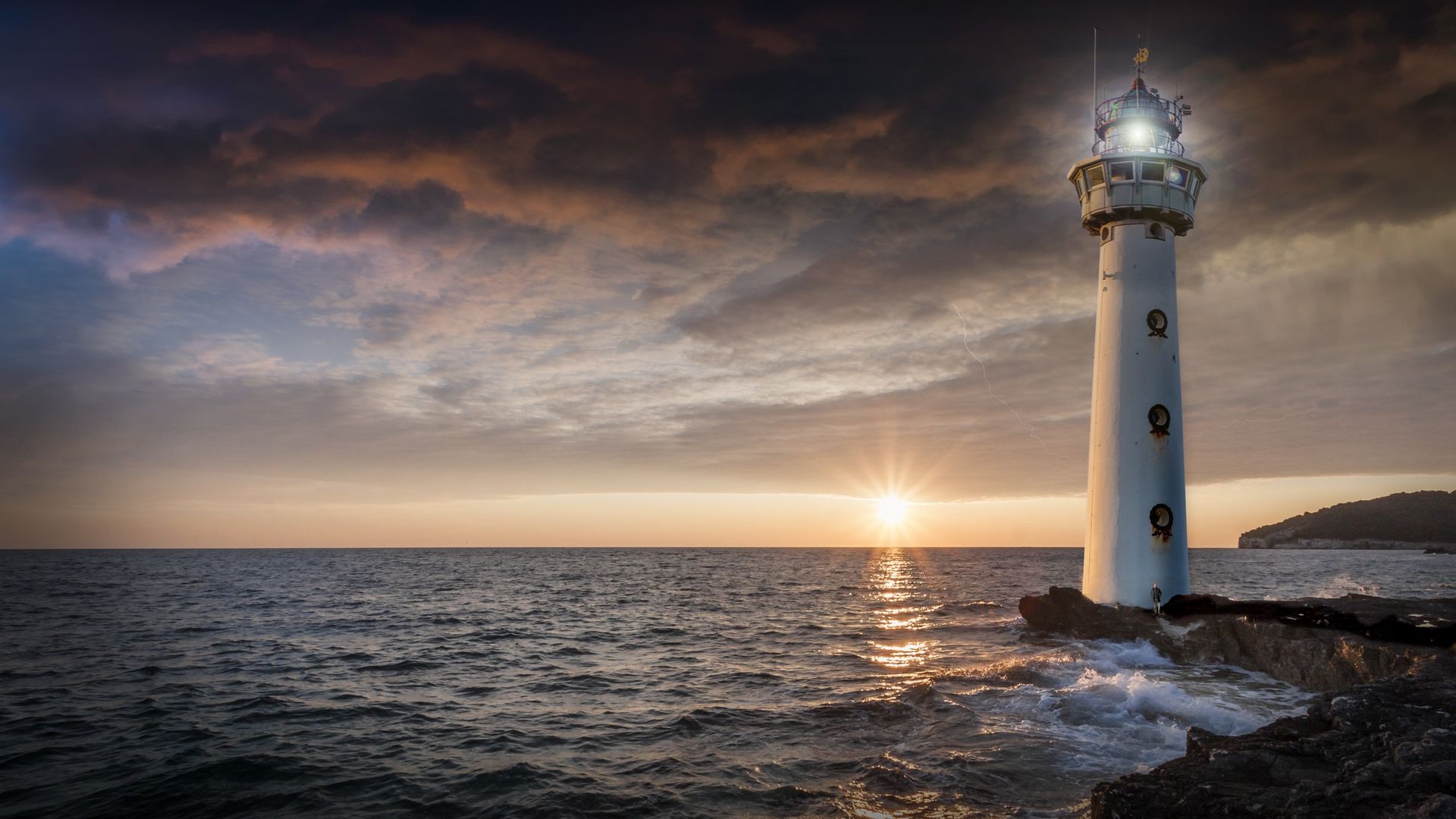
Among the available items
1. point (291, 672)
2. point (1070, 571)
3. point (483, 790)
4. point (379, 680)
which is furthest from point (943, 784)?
point (1070, 571)

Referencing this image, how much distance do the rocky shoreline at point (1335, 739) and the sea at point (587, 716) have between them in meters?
1.66

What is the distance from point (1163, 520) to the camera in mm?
23469

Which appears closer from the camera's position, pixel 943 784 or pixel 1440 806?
pixel 1440 806

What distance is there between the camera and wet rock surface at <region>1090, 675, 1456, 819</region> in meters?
7.04

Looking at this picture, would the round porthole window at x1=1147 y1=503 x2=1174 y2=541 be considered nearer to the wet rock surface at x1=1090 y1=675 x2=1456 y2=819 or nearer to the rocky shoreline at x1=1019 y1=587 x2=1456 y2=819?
the rocky shoreline at x1=1019 y1=587 x2=1456 y2=819

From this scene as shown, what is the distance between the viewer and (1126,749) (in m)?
13.5

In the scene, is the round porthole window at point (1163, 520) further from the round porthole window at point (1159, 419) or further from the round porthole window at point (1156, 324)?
the round porthole window at point (1156, 324)

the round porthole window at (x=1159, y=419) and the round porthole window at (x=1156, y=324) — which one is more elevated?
the round porthole window at (x=1156, y=324)

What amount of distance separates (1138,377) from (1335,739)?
16700 millimetres

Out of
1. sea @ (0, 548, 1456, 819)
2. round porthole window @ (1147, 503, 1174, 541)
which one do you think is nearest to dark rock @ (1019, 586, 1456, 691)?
sea @ (0, 548, 1456, 819)

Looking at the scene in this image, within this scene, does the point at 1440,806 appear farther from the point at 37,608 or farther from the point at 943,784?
the point at 37,608

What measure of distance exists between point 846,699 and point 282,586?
213ft

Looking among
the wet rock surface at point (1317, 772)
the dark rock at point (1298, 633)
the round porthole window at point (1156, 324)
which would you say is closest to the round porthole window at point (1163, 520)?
the dark rock at point (1298, 633)

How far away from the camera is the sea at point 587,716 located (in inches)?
481
